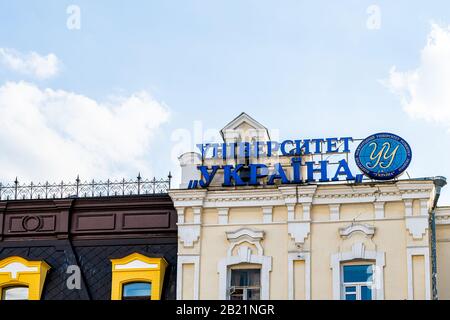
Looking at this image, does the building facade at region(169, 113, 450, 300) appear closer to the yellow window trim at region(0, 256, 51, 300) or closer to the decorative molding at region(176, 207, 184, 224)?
the decorative molding at region(176, 207, 184, 224)

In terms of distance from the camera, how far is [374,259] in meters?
20.4

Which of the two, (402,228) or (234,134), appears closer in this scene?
(402,228)

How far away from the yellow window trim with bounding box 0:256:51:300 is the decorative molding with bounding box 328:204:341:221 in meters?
6.92

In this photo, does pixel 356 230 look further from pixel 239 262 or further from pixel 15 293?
pixel 15 293

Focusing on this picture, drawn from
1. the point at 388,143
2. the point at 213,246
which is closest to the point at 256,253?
the point at 213,246

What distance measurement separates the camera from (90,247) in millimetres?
22125

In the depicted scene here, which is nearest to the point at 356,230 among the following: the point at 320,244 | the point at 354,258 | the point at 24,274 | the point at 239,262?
the point at 354,258

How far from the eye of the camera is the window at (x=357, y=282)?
20.3 meters

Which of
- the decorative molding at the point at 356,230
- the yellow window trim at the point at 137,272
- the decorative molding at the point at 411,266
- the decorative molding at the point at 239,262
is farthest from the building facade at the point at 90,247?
the decorative molding at the point at 411,266

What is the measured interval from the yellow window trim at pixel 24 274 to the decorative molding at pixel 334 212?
6.92 metres

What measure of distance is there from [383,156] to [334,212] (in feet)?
5.68

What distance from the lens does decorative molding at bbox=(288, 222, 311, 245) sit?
2080 centimetres
